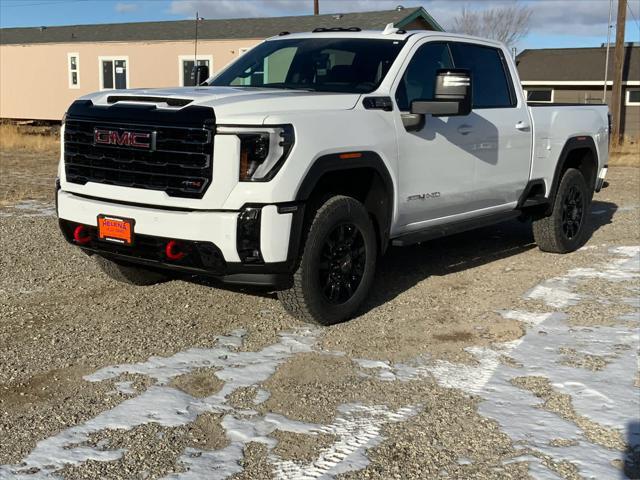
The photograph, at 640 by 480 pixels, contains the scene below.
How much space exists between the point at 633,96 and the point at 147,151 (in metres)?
33.7

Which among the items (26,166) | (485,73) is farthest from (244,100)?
(26,166)

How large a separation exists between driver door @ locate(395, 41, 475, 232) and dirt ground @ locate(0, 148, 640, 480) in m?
0.74

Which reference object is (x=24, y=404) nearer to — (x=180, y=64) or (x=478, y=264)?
(x=478, y=264)

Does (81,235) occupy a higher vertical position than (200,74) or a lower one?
lower

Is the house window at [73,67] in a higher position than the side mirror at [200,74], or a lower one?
higher

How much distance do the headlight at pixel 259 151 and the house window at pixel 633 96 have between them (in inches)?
1309

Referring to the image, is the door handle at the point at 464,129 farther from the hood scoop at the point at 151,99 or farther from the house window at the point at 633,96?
the house window at the point at 633,96

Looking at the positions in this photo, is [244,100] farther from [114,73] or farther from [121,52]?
[114,73]

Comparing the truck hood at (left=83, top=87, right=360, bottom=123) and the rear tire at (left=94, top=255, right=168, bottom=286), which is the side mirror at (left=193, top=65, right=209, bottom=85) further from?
the rear tire at (left=94, top=255, right=168, bottom=286)

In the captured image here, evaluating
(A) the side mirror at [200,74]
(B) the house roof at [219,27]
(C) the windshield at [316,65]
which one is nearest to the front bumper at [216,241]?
(C) the windshield at [316,65]

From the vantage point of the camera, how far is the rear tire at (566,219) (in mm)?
7758

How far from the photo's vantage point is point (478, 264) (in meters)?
7.48

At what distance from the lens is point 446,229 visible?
6.14 metres

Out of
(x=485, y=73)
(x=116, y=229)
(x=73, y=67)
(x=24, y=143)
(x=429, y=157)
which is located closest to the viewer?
(x=116, y=229)
